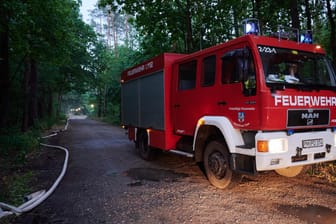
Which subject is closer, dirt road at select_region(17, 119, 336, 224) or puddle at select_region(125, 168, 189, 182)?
dirt road at select_region(17, 119, 336, 224)

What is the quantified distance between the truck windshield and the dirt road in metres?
2.00

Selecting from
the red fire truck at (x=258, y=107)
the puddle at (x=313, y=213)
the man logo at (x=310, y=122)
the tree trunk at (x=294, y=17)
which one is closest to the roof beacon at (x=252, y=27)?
the red fire truck at (x=258, y=107)

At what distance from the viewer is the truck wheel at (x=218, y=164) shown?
5825 mm

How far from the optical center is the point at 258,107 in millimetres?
5078

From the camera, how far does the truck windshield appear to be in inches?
208

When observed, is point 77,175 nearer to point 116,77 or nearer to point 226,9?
point 226,9

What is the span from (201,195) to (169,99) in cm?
292

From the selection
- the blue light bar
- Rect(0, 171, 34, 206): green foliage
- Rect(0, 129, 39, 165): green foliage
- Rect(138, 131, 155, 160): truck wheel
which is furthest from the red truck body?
Rect(0, 129, 39, 165): green foliage

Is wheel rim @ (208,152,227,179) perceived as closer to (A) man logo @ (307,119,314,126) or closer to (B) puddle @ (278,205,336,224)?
(B) puddle @ (278,205,336,224)

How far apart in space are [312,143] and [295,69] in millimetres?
1379

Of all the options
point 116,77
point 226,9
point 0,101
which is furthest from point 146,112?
point 116,77

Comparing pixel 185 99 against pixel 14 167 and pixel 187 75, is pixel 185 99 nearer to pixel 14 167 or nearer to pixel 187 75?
pixel 187 75

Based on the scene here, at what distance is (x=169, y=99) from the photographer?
25.7 feet

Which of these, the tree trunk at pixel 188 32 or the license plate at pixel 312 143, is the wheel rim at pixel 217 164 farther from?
the tree trunk at pixel 188 32
